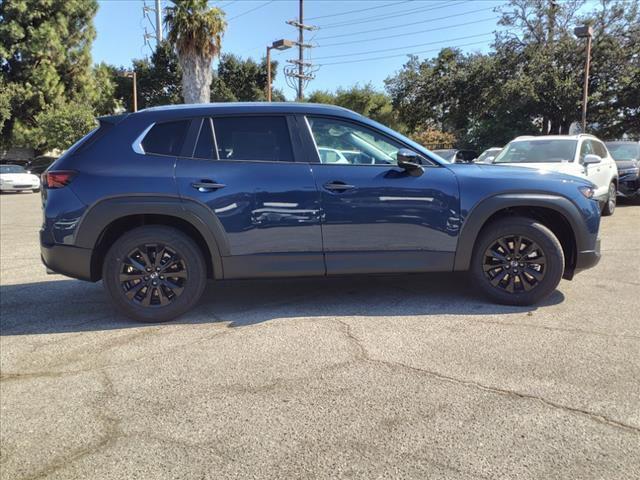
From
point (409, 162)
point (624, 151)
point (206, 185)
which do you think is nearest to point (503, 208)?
point (409, 162)

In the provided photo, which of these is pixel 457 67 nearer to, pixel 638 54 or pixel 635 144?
pixel 638 54

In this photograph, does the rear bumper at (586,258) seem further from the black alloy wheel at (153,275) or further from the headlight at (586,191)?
the black alloy wheel at (153,275)

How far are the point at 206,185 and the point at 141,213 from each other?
60 cm

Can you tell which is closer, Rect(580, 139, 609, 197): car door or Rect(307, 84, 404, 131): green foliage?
Rect(580, 139, 609, 197): car door

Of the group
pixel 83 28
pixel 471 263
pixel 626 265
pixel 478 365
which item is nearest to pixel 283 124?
pixel 471 263

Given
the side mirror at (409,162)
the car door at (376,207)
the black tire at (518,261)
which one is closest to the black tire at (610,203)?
the black tire at (518,261)

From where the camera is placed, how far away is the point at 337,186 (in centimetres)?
450

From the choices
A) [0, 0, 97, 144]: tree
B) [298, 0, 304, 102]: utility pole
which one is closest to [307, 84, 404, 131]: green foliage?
[298, 0, 304, 102]: utility pole

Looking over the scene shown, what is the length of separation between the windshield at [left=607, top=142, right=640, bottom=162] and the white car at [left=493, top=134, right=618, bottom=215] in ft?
9.36

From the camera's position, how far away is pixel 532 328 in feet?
13.9

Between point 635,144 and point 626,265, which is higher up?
point 635,144

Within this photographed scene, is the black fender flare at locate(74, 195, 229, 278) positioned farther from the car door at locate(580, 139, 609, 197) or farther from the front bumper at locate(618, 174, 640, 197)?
the front bumper at locate(618, 174, 640, 197)

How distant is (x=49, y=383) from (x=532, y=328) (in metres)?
3.62

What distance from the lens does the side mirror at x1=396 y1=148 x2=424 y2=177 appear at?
450 centimetres
